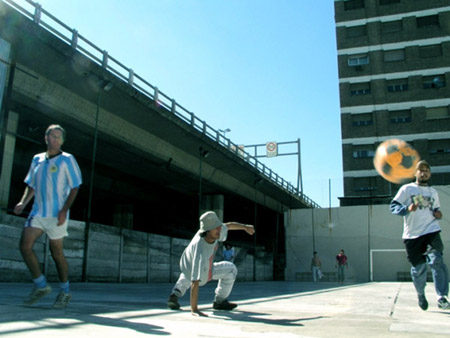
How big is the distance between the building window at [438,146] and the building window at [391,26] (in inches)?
498

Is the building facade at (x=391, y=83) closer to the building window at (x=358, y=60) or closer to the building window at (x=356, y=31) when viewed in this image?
the building window at (x=356, y=31)

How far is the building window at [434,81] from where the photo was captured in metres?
44.7

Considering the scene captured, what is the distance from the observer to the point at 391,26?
155ft

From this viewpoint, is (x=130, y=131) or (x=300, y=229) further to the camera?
(x=300, y=229)

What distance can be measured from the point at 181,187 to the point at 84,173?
753 cm

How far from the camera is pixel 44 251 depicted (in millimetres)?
12539

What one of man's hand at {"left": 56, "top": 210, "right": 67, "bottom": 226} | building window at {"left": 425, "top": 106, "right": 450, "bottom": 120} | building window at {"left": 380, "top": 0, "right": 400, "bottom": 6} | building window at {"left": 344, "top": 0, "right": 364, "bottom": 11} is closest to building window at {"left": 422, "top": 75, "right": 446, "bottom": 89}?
building window at {"left": 425, "top": 106, "right": 450, "bottom": 120}

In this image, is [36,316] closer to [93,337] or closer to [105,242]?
[93,337]

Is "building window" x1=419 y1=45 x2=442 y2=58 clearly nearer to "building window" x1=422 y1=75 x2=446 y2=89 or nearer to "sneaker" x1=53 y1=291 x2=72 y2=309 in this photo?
"building window" x1=422 y1=75 x2=446 y2=89

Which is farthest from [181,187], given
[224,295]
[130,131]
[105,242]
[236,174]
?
[224,295]

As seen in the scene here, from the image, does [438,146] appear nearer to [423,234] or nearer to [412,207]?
[423,234]

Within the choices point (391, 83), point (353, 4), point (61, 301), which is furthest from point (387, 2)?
point (61, 301)

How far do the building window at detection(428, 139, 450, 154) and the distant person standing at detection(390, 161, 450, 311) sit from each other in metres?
42.2

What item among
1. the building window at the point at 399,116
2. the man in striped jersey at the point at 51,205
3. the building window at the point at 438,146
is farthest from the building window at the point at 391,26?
the man in striped jersey at the point at 51,205
